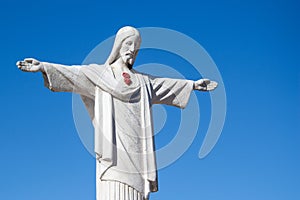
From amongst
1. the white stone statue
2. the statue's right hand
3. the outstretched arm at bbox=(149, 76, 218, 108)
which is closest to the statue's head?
the white stone statue

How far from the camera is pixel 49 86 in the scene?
1281 cm

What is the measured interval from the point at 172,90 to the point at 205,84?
811 millimetres

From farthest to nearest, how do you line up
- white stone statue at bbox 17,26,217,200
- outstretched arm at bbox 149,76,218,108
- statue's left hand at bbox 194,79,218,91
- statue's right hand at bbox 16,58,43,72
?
statue's left hand at bbox 194,79,218,91 < outstretched arm at bbox 149,76,218,108 < white stone statue at bbox 17,26,217,200 < statue's right hand at bbox 16,58,43,72

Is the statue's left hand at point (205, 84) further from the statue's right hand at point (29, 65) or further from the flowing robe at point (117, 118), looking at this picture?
the statue's right hand at point (29, 65)

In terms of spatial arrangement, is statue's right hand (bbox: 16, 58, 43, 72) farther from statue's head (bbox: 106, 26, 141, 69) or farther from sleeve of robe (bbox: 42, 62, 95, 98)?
statue's head (bbox: 106, 26, 141, 69)

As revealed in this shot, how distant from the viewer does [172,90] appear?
46.4 ft

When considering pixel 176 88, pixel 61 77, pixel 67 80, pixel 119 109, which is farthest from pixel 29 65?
pixel 176 88

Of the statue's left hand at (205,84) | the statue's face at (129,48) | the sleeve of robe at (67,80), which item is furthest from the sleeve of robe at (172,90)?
the sleeve of robe at (67,80)

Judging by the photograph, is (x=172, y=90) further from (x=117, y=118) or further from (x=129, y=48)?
(x=117, y=118)

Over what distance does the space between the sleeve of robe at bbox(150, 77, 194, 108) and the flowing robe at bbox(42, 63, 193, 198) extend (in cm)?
36

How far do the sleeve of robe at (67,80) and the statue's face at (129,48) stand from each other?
101 centimetres

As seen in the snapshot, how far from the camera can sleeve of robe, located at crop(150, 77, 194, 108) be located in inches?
552

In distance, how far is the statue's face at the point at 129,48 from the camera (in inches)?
538

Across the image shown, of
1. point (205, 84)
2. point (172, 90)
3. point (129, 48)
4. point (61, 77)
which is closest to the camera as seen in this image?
point (61, 77)
